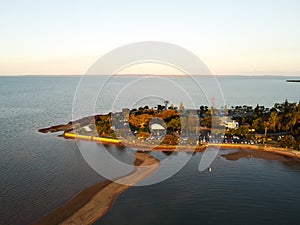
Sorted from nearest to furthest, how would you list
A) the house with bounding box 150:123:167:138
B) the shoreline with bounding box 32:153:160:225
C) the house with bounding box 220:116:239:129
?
the shoreline with bounding box 32:153:160:225 < the house with bounding box 150:123:167:138 < the house with bounding box 220:116:239:129

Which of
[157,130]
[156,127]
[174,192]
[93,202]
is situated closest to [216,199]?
[174,192]

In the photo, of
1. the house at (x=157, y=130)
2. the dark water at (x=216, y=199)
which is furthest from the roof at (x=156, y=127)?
the dark water at (x=216, y=199)

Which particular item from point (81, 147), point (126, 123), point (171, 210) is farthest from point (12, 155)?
point (171, 210)

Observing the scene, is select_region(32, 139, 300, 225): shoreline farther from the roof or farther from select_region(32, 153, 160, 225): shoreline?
the roof

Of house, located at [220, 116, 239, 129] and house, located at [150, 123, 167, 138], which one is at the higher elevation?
house, located at [220, 116, 239, 129]

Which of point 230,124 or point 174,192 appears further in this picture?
point 230,124

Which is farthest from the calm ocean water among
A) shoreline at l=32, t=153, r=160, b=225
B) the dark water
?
shoreline at l=32, t=153, r=160, b=225

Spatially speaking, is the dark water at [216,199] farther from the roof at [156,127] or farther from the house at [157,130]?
the roof at [156,127]

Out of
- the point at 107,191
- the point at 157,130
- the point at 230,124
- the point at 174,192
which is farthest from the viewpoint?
the point at 230,124

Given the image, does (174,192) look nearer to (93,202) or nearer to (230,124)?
(93,202)
